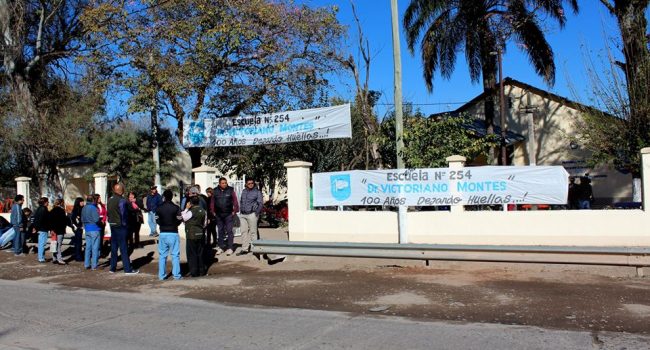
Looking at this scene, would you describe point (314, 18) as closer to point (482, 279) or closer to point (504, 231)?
point (504, 231)

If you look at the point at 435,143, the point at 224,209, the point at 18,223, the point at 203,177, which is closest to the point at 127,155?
the point at 18,223

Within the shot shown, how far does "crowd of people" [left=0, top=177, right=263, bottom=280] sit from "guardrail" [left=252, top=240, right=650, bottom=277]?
1336 mm

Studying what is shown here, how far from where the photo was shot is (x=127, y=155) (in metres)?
27.9

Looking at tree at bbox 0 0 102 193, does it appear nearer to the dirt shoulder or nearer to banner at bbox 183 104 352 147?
banner at bbox 183 104 352 147

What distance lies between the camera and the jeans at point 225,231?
12836 mm

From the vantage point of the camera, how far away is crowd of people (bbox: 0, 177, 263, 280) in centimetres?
1051

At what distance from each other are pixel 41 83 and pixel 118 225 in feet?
52.7

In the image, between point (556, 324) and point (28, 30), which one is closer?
point (556, 324)

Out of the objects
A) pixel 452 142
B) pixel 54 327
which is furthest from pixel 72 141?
pixel 54 327

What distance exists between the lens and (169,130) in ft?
98.5

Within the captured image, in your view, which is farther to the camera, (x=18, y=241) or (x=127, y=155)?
(x=127, y=155)

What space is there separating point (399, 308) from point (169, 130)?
80.1ft

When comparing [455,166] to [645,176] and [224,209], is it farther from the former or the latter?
[224,209]

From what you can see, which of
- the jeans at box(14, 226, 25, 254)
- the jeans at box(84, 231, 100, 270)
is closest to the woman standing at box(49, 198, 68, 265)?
the jeans at box(84, 231, 100, 270)
